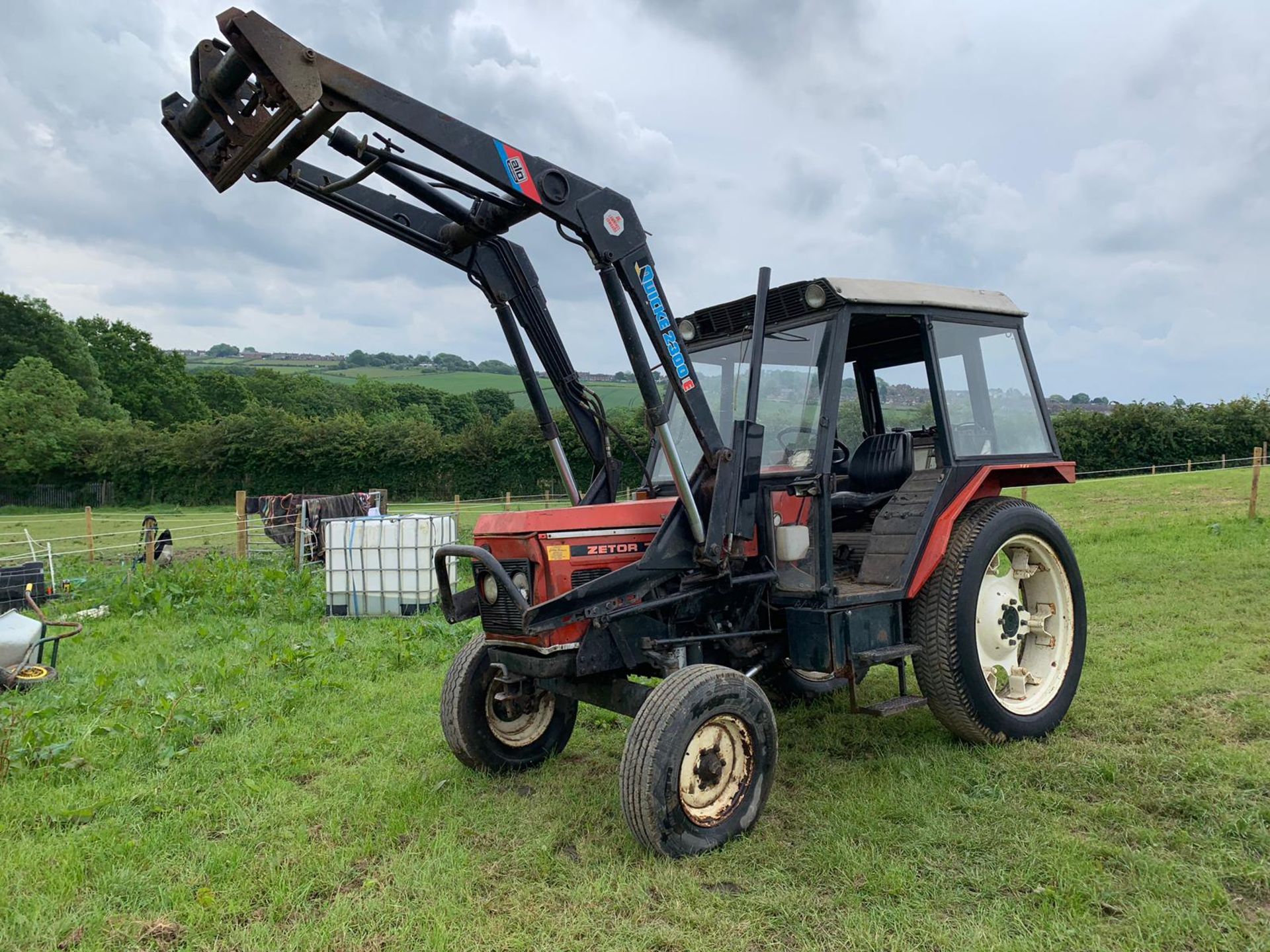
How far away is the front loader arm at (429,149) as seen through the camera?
3070mm

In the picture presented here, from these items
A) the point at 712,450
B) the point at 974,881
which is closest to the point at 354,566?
the point at 712,450

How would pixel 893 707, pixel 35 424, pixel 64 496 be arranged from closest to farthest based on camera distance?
1. pixel 893 707
2. pixel 64 496
3. pixel 35 424

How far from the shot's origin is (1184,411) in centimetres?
4338

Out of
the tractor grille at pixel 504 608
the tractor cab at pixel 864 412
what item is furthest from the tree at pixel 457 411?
the tractor grille at pixel 504 608

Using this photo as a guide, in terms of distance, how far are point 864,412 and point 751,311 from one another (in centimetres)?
134

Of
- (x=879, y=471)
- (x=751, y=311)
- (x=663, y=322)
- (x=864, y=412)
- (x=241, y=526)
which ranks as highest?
(x=751, y=311)

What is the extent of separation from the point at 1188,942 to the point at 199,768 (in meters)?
4.54

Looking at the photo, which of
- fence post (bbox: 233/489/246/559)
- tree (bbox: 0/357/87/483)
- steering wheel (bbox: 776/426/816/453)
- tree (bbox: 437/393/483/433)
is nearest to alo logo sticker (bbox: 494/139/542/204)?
steering wheel (bbox: 776/426/816/453)

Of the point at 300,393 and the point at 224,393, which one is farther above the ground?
the point at 300,393

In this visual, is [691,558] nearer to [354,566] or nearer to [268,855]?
[268,855]

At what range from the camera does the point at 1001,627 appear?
16.4 ft

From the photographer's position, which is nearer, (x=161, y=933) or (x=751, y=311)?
(x=161, y=933)

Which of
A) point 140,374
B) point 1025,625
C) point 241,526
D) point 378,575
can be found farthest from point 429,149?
point 140,374

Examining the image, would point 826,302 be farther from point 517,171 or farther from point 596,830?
point 596,830
